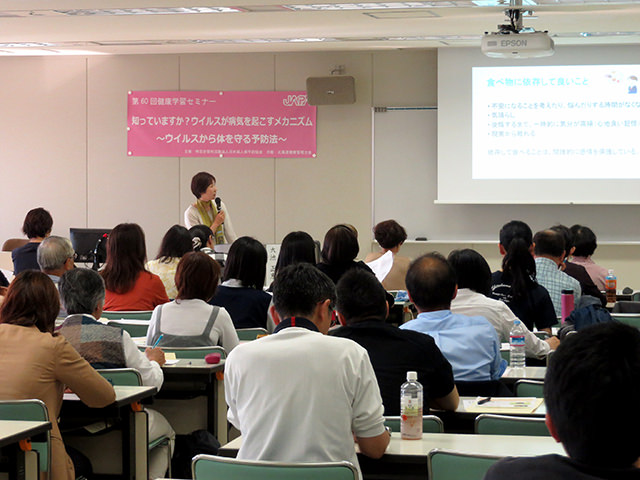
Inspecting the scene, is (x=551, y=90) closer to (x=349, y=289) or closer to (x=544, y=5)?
(x=544, y=5)

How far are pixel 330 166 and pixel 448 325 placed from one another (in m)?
5.97

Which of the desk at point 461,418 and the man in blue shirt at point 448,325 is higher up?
the man in blue shirt at point 448,325

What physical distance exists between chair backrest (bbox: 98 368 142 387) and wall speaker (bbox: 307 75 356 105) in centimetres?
591

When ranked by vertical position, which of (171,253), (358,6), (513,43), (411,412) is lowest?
(411,412)

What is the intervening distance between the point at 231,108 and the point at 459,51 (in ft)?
8.21

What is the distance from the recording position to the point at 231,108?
30.3 feet

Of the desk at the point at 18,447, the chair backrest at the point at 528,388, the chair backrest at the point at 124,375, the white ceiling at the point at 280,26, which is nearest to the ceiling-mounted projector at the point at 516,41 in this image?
the white ceiling at the point at 280,26

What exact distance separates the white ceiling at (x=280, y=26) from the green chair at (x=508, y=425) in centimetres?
425

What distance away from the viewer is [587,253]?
6219 mm

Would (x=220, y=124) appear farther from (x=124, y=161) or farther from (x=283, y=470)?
(x=283, y=470)

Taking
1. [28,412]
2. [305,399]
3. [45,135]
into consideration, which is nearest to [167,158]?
[45,135]

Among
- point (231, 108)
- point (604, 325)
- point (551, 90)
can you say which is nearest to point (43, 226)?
point (231, 108)

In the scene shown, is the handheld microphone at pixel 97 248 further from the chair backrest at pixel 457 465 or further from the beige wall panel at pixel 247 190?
the chair backrest at pixel 457 465

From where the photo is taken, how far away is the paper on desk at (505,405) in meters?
2.86
